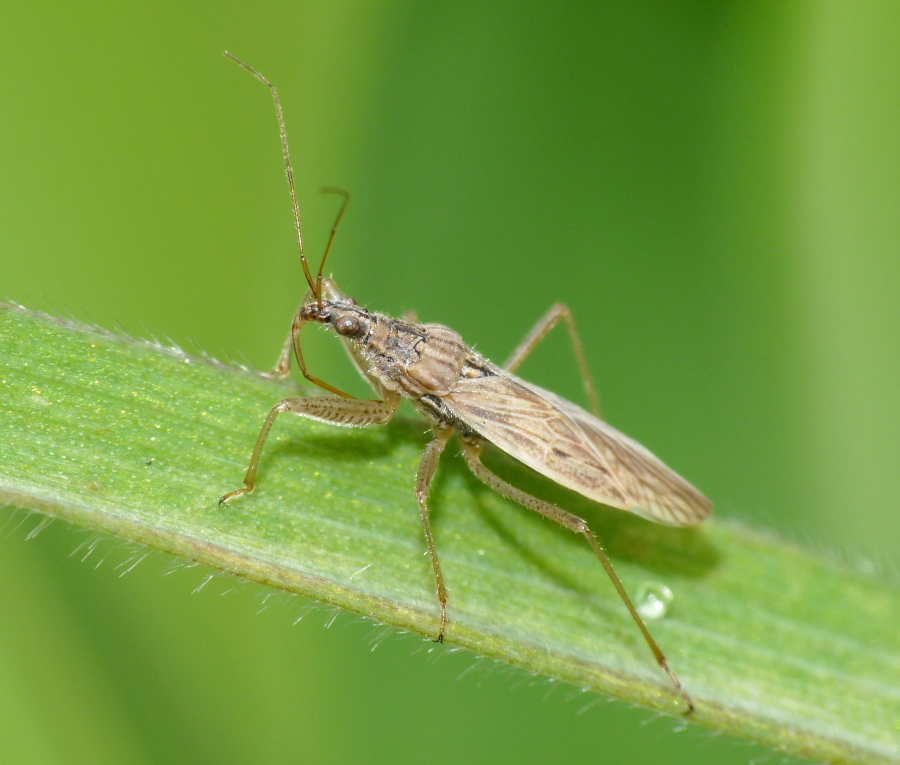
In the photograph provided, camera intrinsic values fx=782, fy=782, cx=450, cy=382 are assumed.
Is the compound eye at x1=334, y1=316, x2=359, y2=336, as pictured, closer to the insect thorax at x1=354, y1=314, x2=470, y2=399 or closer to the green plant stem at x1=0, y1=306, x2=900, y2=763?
the insect thorax at x1=354, y1=314, x2=470, y2=399

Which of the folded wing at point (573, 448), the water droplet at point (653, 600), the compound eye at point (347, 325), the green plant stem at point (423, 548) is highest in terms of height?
the compound eye at point (347, 325)

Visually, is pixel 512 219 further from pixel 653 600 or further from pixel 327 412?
pixel 653 600

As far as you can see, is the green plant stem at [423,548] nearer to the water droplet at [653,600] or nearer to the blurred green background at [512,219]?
the water droplet at [653,600]

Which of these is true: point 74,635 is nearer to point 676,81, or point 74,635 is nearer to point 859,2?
point 676,81

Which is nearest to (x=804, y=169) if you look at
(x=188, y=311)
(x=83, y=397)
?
(x=188, y=311)

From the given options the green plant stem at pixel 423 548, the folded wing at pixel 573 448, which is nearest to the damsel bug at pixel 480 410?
the folded wing at pixel 573 448

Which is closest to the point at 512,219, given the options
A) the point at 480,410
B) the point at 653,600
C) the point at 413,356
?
the point at 413,356
